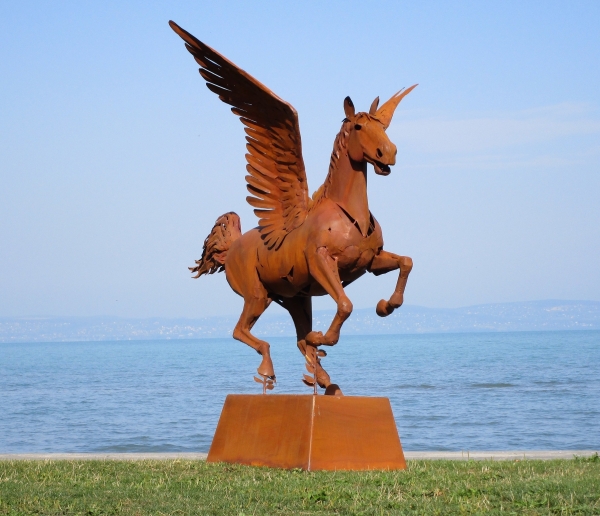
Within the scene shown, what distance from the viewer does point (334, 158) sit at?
9984mm

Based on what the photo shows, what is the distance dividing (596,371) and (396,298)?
38.9 m

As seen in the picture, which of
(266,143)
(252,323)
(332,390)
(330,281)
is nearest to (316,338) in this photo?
(330,281)

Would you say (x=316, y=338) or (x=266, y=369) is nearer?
(x=316, y=338)

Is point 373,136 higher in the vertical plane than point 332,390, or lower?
higher

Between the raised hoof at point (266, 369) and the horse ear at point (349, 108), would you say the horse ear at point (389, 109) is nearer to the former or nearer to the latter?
the horse ear at point (349, 108)

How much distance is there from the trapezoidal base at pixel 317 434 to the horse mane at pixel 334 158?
6.64 feet

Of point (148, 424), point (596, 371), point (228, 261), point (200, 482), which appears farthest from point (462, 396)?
point (200, 482)

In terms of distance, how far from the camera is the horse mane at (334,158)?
984 centimetres

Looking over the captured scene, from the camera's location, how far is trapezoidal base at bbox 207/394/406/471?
936 centimetres

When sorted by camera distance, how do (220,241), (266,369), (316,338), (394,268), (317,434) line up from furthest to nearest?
(220,241) < (266,369) < (394,268) < (316,338) < (317,434)

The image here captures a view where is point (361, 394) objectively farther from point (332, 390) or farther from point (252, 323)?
point (332, 390)

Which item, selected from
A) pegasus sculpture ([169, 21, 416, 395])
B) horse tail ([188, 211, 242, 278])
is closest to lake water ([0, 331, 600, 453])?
horse tail ([188, 211, 242, 278])

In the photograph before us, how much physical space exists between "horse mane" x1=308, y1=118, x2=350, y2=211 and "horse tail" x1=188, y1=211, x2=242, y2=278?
1723 mm

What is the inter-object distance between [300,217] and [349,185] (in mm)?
680
